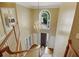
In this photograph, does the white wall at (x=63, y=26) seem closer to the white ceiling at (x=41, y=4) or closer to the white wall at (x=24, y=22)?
the white ceiling at (x=41, y=4)

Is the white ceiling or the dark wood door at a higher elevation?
the white ceiling

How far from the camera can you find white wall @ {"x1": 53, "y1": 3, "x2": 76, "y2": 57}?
119 cm

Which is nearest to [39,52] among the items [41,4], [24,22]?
[24,22]

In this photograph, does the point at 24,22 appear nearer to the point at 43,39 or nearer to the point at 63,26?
the point at 43,39

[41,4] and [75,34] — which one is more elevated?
[41,4]

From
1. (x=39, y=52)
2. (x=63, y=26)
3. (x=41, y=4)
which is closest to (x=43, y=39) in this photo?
(x=39, y=52)

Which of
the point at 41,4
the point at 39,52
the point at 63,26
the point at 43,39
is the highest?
the point at 41,4

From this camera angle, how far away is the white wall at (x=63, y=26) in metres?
1.19

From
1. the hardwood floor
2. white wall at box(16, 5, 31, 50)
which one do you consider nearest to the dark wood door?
the hardwood floor

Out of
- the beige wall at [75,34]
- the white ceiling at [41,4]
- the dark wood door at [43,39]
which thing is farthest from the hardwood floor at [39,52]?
the white ceiling at [41,4]

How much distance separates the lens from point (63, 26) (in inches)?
49.0

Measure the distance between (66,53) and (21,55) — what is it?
1.70ft

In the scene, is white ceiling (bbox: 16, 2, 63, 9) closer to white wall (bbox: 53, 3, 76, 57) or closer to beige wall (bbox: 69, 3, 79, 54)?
white wall (bbox: 53, 3, 76, 57)

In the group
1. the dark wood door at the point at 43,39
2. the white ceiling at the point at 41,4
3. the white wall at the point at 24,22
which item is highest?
the white ceiling at the point at 41,4
